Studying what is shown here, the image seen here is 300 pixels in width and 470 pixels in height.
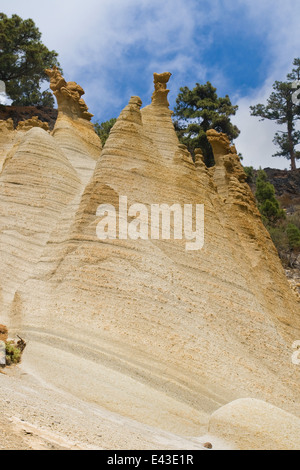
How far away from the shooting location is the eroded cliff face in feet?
27.0

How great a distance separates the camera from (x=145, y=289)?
9602 millimetres

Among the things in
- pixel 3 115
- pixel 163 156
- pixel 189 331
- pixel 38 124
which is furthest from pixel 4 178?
pixel 3 115

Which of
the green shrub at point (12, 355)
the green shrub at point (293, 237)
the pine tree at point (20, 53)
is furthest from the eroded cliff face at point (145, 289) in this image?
the pine tree at point (20, 53)

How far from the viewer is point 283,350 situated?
9.84 m

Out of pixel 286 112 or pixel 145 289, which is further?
pixel 286 112

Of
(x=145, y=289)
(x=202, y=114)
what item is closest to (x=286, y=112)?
(x=202, y=114)

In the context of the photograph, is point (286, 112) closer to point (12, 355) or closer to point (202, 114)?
point (202, 114)

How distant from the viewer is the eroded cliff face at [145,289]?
27.0 ft

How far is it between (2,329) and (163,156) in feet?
21.3

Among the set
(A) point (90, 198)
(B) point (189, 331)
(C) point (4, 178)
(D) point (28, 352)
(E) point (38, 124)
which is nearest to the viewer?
(D) point (28, 352)

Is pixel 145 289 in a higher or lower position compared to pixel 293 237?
lower

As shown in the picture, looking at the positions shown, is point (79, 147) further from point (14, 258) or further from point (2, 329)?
point (2, 329)

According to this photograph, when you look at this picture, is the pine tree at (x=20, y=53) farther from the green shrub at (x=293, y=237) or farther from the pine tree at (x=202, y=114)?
the green shrub at (x=293, y=237)

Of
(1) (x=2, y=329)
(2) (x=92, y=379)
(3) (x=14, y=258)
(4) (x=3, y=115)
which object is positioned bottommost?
(2) (x=92, y=379)
